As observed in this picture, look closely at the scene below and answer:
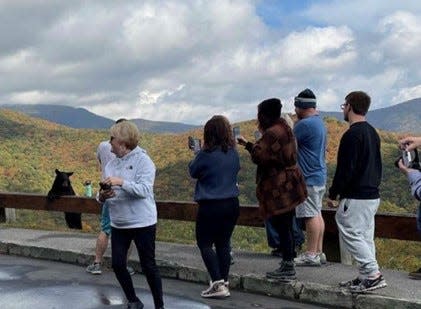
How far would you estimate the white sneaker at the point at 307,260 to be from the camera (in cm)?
658

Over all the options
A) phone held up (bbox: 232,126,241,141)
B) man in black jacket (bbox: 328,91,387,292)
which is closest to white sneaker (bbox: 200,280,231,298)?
man in black jacket (bbox: 328,91,387,292)

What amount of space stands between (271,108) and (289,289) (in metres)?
1.71

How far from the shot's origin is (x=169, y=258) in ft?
23.9

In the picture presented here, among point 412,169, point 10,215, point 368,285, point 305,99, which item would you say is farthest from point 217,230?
point 10,215

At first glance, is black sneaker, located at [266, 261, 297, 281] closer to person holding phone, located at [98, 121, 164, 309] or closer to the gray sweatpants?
the gray sweatpants

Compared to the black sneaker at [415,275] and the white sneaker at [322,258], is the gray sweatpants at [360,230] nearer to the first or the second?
the black sneaker at [415,275]

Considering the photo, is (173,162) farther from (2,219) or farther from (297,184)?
(297,184)

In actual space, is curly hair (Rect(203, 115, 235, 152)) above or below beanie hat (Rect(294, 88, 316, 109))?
below

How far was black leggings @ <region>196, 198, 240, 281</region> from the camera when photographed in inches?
227

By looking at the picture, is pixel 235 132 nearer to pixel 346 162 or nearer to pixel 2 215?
pixel 346 162

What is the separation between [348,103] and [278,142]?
721 millimetres

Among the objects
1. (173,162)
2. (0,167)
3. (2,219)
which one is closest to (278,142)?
(2,219)

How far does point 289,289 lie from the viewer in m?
5.92

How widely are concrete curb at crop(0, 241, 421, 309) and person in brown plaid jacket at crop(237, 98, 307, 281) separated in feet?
0.43
